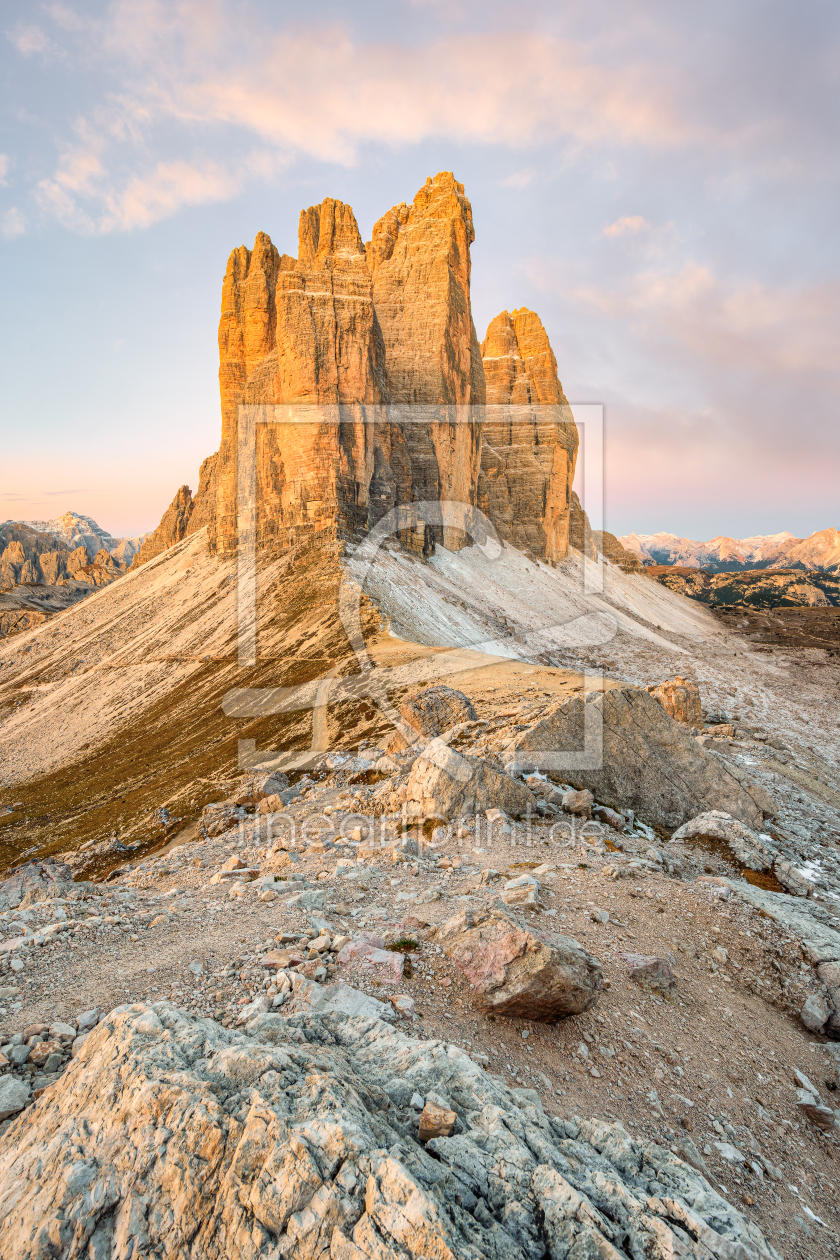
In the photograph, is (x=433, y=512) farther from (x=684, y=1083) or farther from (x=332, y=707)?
(x=684, y=1083)

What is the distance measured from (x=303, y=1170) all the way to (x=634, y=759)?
13907 mm

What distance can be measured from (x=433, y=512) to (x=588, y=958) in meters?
78.5

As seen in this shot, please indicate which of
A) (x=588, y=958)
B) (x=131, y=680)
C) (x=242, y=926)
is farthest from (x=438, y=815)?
(x=131, y=680)

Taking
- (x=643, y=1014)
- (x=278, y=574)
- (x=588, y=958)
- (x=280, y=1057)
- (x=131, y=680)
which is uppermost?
(x=278, y=574)

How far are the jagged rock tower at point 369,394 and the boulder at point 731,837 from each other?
54.7 m

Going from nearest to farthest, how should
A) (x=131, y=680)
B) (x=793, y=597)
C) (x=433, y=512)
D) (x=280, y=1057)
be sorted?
1. (x=280, y=1057)
2. (x=131, y=680)
3. (x=433, y=512)
4. (x=793, y=597)

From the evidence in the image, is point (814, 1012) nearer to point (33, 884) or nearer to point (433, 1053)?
point (433, 1053)

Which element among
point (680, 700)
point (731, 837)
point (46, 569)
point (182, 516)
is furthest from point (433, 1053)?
point (46, 569)

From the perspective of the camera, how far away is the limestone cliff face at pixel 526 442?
10638 cm

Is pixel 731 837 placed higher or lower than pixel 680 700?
lower

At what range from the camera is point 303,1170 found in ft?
11.6

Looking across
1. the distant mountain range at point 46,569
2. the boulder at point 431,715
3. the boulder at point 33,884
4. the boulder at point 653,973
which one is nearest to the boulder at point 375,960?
the boulder at point 653,973

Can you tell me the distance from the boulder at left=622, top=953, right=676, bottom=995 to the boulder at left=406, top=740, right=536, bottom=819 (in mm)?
5561

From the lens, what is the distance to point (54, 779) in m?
44.1
